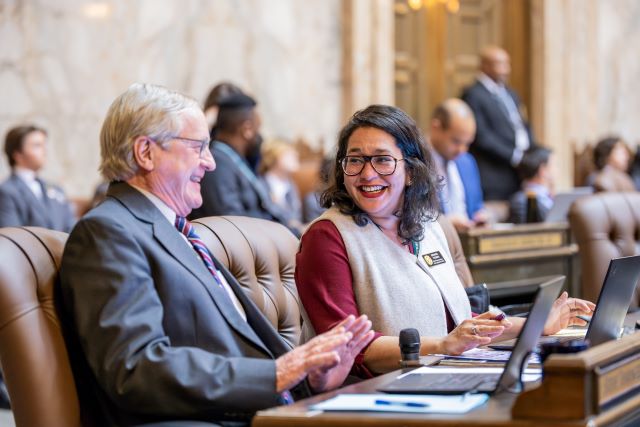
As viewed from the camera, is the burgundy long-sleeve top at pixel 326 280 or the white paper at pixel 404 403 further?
the burgundy long-sleeve top at pixel 326 280

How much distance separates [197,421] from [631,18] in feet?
39.2

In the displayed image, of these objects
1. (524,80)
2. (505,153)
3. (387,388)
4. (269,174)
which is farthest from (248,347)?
(524,80)

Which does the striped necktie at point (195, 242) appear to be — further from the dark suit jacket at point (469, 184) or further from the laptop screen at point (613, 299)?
the dark suit jacket at point (469, 184)

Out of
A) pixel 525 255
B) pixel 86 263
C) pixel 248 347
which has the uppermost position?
pixel 86 263

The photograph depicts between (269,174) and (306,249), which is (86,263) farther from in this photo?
(269,174)

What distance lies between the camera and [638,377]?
8.29ft

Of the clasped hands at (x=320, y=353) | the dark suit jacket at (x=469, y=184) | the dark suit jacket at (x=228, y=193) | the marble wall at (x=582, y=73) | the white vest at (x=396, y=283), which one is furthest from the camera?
the marble wall at (x=582, y=73)

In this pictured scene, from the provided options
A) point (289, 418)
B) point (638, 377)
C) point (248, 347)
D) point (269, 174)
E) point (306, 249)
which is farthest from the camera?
point (269, 174)

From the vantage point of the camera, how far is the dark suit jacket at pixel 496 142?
10.3 metres

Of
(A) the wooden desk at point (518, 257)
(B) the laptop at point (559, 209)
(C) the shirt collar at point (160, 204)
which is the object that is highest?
(C) the shirt collar at point (160, 204)

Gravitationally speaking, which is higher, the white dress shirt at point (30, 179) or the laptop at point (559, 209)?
the white dress shirt at point (30, 179)

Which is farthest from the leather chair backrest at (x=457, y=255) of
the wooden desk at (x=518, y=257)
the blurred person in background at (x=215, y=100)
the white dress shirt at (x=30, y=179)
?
the white dress shirt at (x=30, y=179)

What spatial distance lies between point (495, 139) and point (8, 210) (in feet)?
15.2

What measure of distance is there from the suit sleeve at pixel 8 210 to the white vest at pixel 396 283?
469 centimetres
